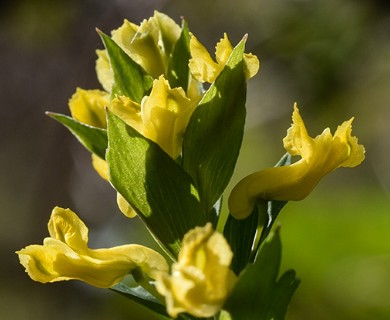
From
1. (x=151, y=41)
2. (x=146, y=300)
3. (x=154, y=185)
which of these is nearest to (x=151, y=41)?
(x=151, y=41)

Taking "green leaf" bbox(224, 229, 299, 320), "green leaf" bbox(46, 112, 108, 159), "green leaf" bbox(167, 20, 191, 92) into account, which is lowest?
"green leaf" bbox(224, 229, 299, 320)

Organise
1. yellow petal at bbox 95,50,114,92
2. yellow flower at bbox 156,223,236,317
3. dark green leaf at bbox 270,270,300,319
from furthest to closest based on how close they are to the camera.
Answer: yellow petal at bbox 95,50,114,92 → dark green leaf at bbox 270,270,300,319 → yellow flower at bbox 156,223,236,317

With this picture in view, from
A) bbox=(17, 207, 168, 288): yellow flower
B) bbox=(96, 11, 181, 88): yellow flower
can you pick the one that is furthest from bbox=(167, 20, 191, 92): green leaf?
bbox=(17, 207, 168, 288): yellow flower

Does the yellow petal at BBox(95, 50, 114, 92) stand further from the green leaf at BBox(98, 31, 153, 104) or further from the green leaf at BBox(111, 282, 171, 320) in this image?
the green leaf at BBox(111, 282, 171, 320)

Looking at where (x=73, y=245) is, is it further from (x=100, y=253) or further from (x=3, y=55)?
(x=3, y=55)

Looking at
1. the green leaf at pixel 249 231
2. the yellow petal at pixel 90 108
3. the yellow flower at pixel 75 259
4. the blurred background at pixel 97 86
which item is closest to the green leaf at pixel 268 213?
the green leaf at pixel 249 231

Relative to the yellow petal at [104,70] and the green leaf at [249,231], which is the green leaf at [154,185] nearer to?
the green leaf at [249,231]

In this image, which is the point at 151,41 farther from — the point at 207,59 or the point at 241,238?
the point at 241,238
